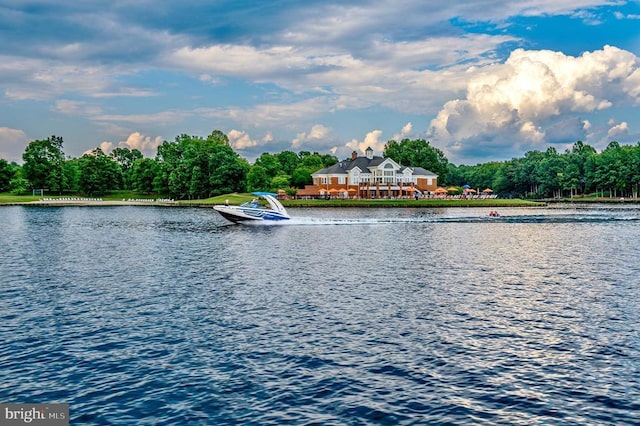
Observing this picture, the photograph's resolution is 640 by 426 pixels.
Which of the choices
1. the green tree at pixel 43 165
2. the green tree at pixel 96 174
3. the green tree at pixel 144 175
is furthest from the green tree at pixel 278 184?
the green tree at pixel 43 165

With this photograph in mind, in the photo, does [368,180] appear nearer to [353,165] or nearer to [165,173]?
[353,165]

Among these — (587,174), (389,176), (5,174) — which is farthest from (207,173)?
(587,174)

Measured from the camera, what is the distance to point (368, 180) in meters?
174

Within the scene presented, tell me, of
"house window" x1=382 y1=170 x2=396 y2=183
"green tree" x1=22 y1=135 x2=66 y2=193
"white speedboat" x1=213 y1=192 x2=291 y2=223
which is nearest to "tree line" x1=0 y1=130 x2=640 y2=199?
"green tree" x1=22 y1=135 x2=66 y2=193

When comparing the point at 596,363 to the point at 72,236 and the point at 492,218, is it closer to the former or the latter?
the point at 72,236

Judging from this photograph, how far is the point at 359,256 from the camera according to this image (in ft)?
145

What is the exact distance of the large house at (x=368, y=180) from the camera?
169000 mm

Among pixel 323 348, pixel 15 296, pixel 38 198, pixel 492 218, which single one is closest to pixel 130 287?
pixel 15 296

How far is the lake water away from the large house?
12552cm

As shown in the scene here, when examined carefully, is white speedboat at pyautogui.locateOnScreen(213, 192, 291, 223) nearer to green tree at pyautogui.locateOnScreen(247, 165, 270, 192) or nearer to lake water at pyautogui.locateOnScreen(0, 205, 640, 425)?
lake water at pyautogui.locateOnScreen(0, 205, 640, 425)

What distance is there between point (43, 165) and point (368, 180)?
3948 inches

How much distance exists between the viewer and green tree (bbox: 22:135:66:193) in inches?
6718

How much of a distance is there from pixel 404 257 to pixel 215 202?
10468 centimetres

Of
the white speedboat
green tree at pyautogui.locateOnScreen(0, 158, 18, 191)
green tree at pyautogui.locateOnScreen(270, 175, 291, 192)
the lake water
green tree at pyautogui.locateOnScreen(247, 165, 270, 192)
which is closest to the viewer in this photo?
the lake water
